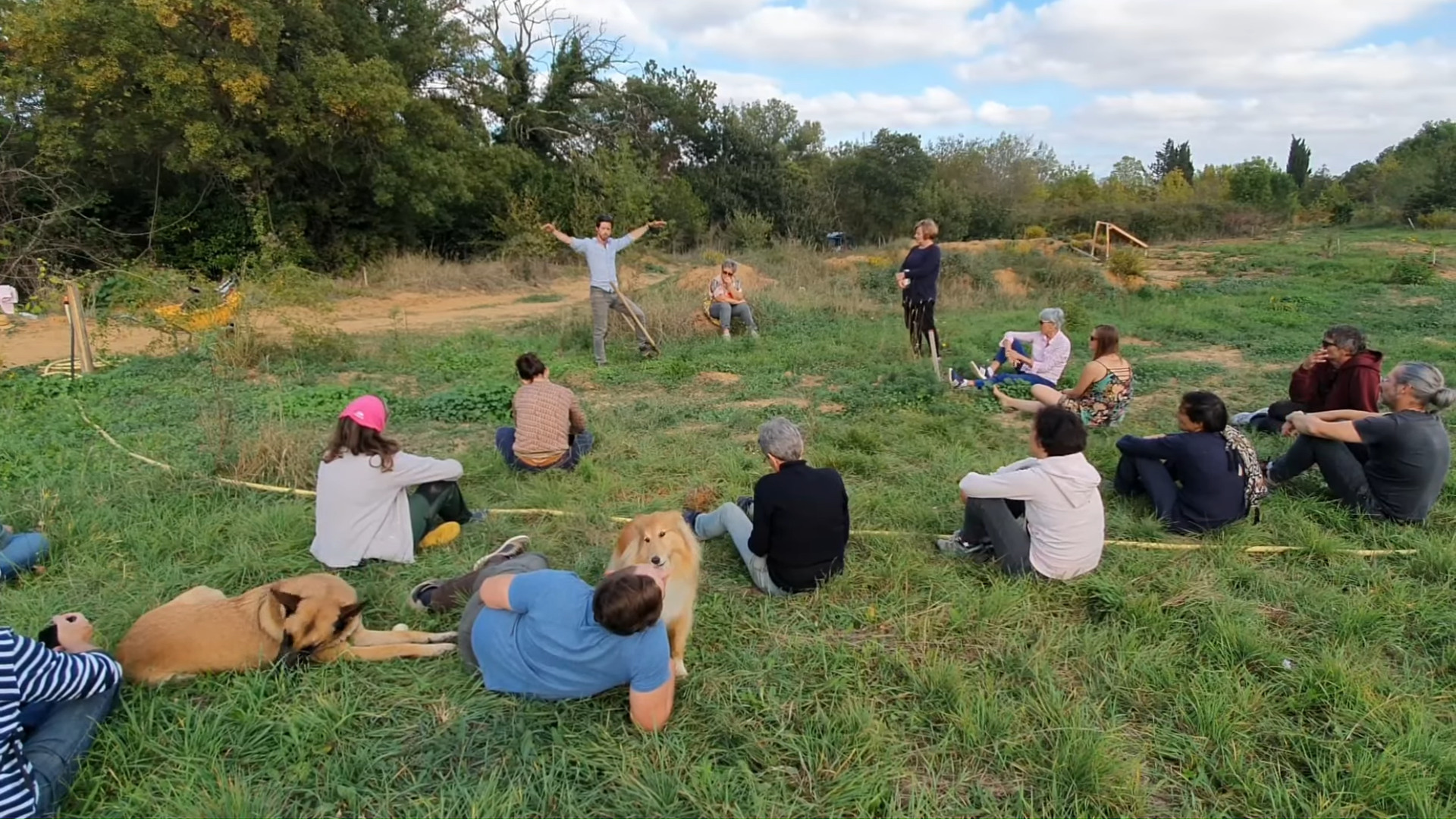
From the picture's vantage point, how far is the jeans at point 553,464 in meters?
5.09

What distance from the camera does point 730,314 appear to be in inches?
414

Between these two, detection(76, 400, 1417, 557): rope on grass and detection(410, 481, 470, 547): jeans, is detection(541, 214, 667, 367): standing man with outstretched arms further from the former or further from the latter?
detection(410, 481, 470, 547): jeans

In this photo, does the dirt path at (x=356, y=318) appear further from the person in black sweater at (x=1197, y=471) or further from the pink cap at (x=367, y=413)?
the person in black sweater at (x=1197, y=471)

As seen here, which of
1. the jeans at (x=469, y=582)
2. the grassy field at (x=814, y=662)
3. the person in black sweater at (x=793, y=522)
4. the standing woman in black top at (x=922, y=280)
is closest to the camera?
the grassy field at (x=814, y=662)

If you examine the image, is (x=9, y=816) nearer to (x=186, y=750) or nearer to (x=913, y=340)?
(x=186, y=750)

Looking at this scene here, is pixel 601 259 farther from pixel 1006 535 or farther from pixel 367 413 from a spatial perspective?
pixel 1006 535

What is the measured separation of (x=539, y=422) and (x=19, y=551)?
2618mm

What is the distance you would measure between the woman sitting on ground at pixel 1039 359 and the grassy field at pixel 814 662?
3.07 ft

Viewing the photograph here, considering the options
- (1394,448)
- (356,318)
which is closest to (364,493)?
(1394,448)

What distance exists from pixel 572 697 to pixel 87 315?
8509mm

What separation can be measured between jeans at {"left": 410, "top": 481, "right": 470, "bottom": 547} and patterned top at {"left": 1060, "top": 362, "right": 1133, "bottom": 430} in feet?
14.7

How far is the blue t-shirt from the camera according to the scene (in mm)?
2461

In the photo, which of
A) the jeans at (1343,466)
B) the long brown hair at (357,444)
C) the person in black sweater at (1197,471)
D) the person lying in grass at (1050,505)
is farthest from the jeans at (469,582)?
the jeans at (1343,466)

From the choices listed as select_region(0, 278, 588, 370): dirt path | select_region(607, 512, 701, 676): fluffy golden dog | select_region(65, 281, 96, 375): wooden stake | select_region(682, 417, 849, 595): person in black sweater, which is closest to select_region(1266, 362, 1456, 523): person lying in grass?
select_region(682, 417, 849, 595): person in black sweater
